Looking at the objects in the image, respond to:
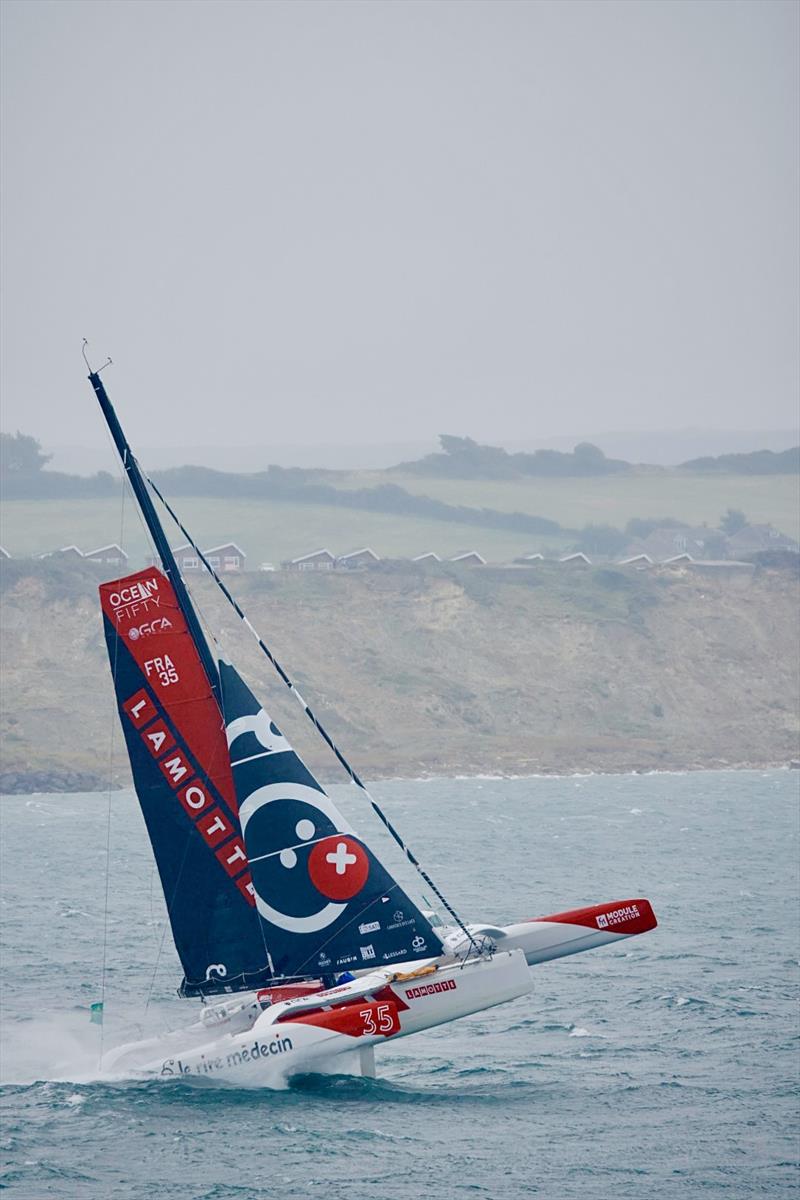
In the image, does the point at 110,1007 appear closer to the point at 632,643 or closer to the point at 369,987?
the point at 369,987

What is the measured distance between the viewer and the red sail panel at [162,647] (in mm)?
24703

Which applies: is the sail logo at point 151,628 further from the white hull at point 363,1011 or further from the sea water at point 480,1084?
the sea water at point 480,1084

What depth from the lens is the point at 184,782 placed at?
25.0 meters

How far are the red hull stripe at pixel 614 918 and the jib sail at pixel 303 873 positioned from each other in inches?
86.6

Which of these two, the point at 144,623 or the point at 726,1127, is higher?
the point at 144,623

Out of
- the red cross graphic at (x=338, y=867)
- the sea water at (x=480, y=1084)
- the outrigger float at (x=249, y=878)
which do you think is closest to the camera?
the sea water at (x=480, y=1084)

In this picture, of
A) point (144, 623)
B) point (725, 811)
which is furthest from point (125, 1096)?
point (725, 811)

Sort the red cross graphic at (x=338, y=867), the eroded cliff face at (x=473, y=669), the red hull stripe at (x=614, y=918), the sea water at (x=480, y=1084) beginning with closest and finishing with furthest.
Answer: the sea water at (x=480, y=1084) < the red cross graphic at (x=338, y=867) < the red hull stripe at (x=614, y=918) < the eroded cliff face at (x=473, y=669)

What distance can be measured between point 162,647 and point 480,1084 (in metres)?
8.13

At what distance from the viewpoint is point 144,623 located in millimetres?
24719

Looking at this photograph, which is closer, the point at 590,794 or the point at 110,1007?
the point at 110,1007

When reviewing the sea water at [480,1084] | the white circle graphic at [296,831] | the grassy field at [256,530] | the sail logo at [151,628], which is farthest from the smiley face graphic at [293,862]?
the grassy field at [256,530]

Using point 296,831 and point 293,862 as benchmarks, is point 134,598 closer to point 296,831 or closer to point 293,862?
point 296,831

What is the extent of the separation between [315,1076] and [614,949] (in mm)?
15507
